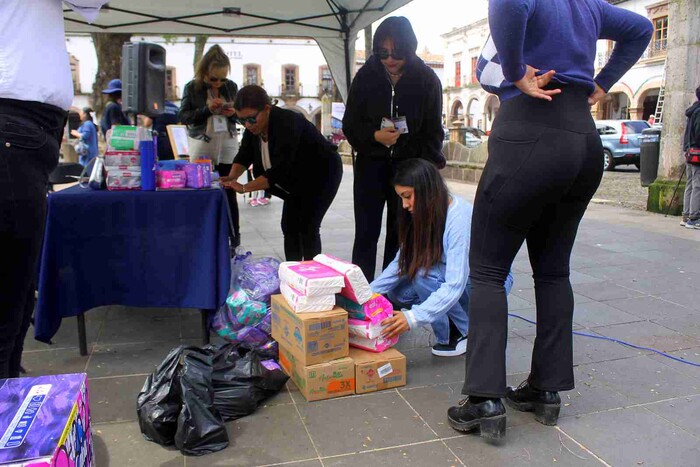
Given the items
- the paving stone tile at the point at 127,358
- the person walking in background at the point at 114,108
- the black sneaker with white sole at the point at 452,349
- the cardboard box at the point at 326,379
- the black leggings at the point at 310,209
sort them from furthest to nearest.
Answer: the person walking in background at the point at 114,108, the black leggings at the point at 310,209, the black sneaker with white sole at the point at 452,349, the paving stone tile at the point at 127,358, the cardboard box at the point at 326,379

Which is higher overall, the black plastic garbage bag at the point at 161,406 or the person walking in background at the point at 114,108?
the person walking in background at the point at 114,108

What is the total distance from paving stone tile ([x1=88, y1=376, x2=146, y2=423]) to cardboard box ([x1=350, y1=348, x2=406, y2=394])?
0.98 metres

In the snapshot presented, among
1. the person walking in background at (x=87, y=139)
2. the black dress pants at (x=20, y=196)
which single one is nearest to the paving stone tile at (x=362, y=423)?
the black dress pants at (x=20, y=196)

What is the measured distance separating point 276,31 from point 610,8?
4.16 m

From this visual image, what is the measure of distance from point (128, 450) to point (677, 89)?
8346 millimetres

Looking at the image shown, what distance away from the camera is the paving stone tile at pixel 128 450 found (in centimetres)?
216

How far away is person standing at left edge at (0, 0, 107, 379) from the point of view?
1.69 meters

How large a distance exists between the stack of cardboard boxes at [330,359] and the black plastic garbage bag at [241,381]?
14 centimetres

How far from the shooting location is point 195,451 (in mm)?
2197

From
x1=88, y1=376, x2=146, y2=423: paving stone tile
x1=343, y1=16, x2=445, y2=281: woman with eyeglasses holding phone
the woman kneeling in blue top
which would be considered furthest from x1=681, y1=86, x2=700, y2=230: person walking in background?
x1=88, y1=376, x2=146, y2=423: paving stone tile

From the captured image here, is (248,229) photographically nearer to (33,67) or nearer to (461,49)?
(33,67)

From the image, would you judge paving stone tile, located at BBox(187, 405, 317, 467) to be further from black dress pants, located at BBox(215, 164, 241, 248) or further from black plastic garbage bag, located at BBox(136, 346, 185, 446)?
black dress pants, located at BBox(215, 164, 241, 248)

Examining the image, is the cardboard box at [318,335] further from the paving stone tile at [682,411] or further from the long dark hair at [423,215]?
the paving stone tile at [682,411]

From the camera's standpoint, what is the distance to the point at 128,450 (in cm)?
224
